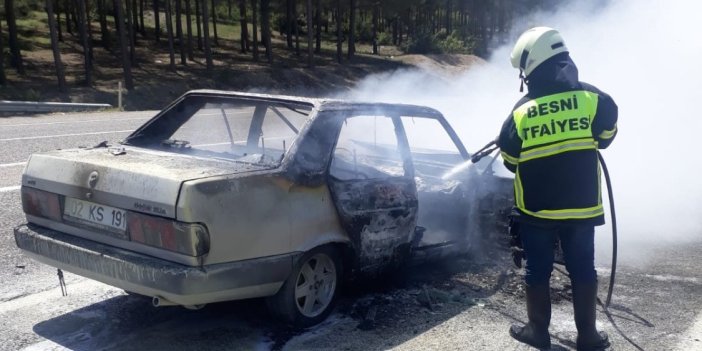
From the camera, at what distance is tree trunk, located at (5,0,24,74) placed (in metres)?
27.3

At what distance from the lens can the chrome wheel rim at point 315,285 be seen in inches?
168

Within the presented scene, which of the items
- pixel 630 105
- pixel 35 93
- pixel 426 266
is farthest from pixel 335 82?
pixel 426 266

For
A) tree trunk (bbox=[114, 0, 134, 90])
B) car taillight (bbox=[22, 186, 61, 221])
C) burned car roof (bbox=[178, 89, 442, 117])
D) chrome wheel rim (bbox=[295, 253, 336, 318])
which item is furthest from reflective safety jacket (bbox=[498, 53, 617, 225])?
tree trunk (bbox=[114, 0, 134, 90])

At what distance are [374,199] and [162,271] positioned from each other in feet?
4.94

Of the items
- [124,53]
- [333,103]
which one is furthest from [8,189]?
[124,53]

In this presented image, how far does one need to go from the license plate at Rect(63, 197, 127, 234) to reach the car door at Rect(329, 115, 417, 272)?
4.10 feet

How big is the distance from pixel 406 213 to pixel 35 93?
70.0 ft

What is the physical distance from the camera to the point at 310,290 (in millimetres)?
4324

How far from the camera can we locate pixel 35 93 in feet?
75.8

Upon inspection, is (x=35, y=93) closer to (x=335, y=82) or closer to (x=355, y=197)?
(x=335, y=82)

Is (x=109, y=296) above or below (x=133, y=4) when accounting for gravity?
below

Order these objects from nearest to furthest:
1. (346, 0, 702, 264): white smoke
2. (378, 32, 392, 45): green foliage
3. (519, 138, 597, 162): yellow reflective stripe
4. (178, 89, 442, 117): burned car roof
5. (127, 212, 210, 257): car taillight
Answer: (127, 212, 210, 257): car taillight, (519, 138, 597, 162): yellow reflective stripe, (178, 89, 442, 117): burned car roof, (346, 0, 702, 264): white smoke, (378, 32, 392, 45): green foliage

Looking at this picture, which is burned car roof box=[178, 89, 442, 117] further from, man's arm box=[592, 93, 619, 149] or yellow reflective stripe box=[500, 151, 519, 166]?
man's arm box=[592, 93, 619, 149]

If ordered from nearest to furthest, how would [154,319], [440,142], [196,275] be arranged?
[196,275] < [154,319] < [440,142]
